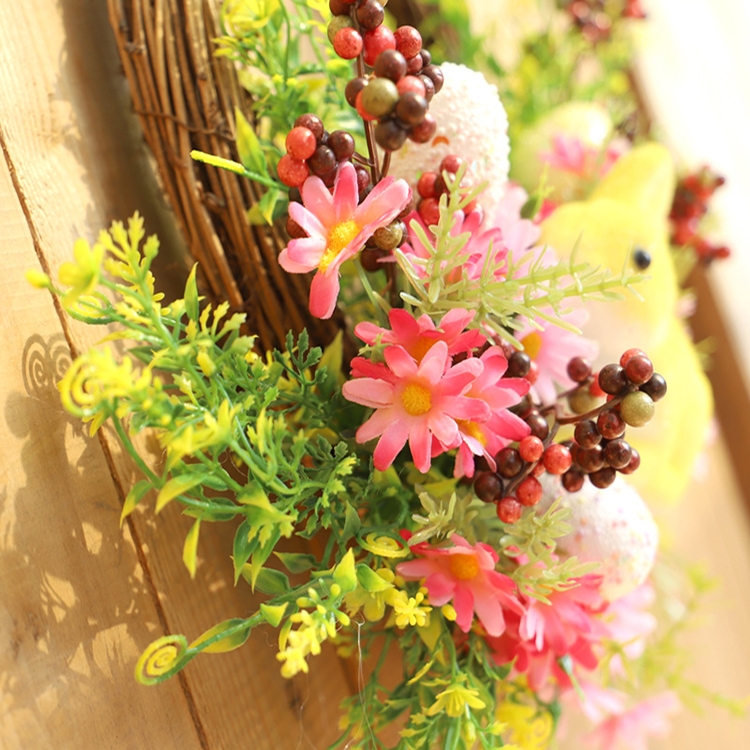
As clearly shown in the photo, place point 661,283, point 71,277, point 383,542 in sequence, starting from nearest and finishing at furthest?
point 71,277, point 383,542, point 661,283

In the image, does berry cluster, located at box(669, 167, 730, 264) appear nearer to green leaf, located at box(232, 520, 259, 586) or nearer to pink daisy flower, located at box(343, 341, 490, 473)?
pink daisy flower, located at box(343, 341, 490, 473)

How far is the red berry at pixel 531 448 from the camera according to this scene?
466mm

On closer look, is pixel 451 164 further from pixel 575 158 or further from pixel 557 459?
pixel 575 158

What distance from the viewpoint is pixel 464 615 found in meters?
0.49

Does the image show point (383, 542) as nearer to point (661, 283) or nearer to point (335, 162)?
point (335, 162)

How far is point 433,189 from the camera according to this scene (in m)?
0.51

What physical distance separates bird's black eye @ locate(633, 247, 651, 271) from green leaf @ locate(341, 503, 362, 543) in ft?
1.16

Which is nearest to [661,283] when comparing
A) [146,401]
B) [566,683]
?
[566,683]

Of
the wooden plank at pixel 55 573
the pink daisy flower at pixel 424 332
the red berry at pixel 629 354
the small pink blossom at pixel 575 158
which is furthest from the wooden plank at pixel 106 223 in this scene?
the small pink blossom at pixel 575 158

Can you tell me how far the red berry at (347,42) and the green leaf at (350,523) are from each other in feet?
0.95

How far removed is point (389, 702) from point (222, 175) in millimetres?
436

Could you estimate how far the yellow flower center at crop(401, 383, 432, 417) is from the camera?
0.44m

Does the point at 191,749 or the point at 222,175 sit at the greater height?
the point at 222,175

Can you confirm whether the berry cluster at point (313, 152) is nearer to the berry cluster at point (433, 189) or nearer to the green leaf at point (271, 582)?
the berry cluster at point (433, 189)
